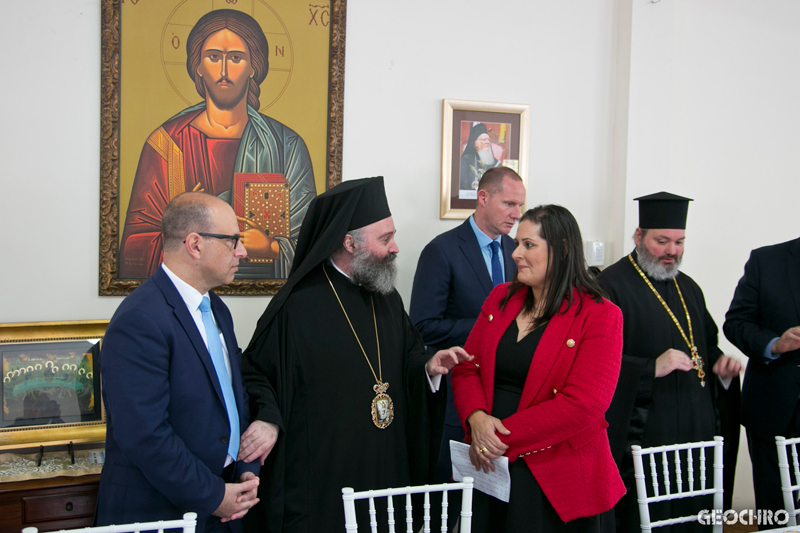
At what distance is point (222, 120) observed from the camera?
126 inches

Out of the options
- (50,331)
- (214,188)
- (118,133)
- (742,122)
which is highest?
(742,122)

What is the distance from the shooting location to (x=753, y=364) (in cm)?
305

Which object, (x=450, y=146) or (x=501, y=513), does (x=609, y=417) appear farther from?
(x=450, y=146)

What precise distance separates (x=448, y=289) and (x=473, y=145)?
3.25 ft

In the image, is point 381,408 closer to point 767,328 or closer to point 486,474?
point 486,474

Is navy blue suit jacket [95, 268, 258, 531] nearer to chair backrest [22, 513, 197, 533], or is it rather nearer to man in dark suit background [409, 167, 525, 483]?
chair backrest [22, 513, 197, 533]

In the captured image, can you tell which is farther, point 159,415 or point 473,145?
point 473,145

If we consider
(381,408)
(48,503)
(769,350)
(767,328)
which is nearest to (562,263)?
(381,408)

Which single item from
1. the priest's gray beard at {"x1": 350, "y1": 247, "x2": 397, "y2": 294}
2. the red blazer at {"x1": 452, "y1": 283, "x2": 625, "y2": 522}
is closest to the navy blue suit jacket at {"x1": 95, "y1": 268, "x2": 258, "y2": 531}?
the priest's gray beard at {"x1": 350, "y1": 247, "x2": 397, "y2": 294}

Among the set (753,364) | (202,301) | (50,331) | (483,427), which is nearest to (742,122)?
(753,364)

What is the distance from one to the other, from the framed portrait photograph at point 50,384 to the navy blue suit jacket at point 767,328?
3.12 metres

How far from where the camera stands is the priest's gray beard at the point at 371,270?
2.43 m

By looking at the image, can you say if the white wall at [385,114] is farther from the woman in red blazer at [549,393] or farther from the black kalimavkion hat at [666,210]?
the woman in red blazer at [549,393]

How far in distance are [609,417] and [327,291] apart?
4.72 ft
